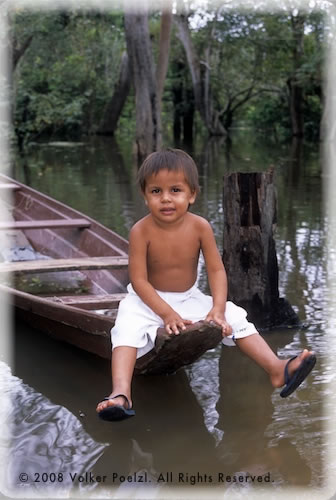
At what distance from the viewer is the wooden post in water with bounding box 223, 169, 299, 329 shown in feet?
A: 15.0

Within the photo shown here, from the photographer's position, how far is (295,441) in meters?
3.12

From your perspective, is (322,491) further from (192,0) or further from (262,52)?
(262,52)

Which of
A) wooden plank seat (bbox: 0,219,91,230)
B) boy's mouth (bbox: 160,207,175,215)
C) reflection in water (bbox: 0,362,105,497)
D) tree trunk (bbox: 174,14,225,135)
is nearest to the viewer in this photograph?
reflection in water (bbox: 0,362,105,497)

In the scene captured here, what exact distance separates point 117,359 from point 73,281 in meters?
2.80

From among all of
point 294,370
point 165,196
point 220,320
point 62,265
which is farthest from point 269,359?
point 62,265

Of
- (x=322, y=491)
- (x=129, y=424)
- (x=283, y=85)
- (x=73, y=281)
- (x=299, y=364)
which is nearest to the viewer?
(x=322, y=491)

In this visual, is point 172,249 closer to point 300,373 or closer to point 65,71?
point 300,373

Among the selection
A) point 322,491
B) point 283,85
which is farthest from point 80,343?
point 283,85

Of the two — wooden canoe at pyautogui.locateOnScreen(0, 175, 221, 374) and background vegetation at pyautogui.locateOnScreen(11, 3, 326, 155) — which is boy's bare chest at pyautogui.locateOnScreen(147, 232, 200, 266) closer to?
wooden canoe at pyautogui.locateOnScreen(0, 175, 221, 374)

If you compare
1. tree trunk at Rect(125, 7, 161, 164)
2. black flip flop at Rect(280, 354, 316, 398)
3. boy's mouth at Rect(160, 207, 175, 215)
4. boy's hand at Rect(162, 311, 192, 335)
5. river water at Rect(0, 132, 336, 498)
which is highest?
tree trunk at Rect(125, 7, 161, 164)

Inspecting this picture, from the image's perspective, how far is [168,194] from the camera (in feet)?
10.3

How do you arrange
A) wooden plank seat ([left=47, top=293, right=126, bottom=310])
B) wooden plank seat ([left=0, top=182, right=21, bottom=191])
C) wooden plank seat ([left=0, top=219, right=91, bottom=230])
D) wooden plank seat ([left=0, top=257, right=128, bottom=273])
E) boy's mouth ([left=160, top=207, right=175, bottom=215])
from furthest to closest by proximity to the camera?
1. wooden plank seat ([left=0, top=182, right=21, bottom=191])
2. wooden plank seat ([left=0, top=219, right=91, bottom=230])
3. wooden plank seat ([left=0, top=257, right=128, bottom=273])
4. wooden plank seat ([left=47, top=293, right=126, bottom=310])
5. boy's mouth ([left=160, top=207, right=175, bottom=215])

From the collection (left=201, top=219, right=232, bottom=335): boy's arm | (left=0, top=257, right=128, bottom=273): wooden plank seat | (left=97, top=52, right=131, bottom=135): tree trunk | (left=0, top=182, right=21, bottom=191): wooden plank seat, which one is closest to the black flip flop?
(left=201, top=219, right=232, bottom=335): boy's arm

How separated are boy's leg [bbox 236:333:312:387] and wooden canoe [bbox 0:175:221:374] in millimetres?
148
